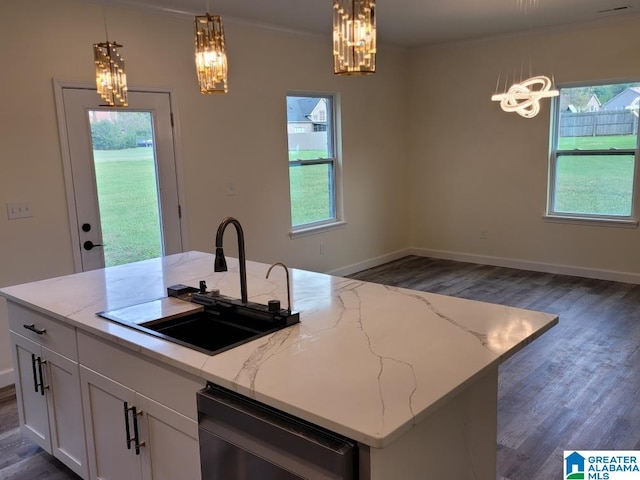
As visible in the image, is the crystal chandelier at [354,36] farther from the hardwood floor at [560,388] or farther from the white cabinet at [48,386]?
the hardwood floor at [560,388]

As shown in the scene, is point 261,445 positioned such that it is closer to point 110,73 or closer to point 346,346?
point 346,346

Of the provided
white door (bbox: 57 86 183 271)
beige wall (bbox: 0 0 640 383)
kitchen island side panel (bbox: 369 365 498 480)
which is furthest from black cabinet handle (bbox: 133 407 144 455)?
white door (bbox: 57 86 183 271)

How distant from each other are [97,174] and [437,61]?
14.8 ft

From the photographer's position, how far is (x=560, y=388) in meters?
3.45

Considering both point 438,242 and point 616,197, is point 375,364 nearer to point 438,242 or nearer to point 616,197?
point 616,197

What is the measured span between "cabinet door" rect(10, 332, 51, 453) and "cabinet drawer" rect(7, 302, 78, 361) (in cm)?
5

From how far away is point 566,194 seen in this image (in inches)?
241

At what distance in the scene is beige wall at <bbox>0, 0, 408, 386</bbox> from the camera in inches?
145

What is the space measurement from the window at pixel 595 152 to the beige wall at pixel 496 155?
15 cm

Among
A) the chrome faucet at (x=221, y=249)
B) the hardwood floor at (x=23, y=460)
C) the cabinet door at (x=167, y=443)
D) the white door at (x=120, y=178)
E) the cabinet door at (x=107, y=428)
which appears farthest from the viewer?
the white door at (x=120, y=178)

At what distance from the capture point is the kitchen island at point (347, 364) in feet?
4.61

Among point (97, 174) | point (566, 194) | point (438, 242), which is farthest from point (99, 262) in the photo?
point (566, 194)

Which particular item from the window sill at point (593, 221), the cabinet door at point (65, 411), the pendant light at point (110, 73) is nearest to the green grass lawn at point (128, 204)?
the pendant light at point (110, 73)

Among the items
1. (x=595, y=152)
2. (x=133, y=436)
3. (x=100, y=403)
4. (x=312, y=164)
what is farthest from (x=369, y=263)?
(x=133, y=436)
